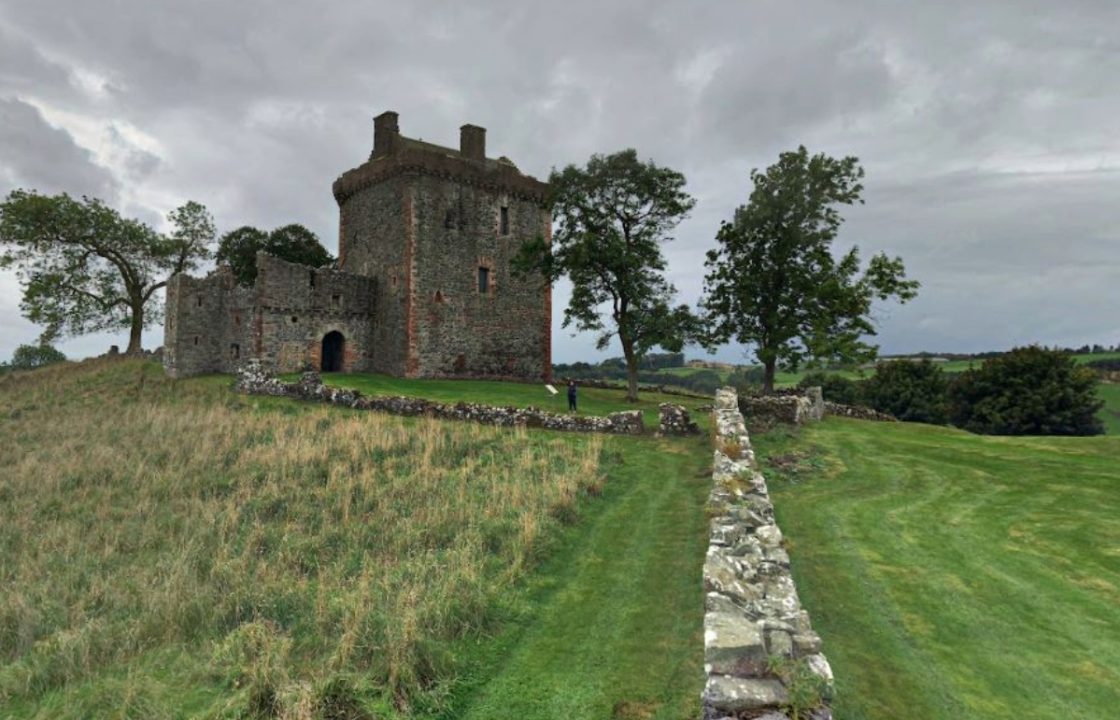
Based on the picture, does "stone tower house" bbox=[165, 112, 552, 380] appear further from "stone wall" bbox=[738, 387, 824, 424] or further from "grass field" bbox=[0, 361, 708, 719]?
"stone wall" bbox=[738, 387, 824, 424]

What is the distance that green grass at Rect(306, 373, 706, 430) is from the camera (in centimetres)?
2812

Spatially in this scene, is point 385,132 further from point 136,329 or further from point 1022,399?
point 1022,399

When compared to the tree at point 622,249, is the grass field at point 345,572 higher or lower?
lower

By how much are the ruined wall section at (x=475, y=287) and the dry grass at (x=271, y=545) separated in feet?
45.4

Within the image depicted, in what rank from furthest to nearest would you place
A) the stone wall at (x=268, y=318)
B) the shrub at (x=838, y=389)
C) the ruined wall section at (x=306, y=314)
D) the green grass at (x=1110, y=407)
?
1. the shrub at (x=838, y=389)
2. the green grass at (x=1110, y=407)
3. the stone wall at (x=268, y=318)
4. the ruined wall section at (x=306, y=314)

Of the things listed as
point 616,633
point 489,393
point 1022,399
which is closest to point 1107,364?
point 1022,399

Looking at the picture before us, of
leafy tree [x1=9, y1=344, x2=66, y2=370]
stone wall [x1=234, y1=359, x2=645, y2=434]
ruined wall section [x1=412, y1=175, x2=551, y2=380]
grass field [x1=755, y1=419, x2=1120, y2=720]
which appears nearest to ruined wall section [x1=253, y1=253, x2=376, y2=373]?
ruined wall section [x1=412, y1=175, x2=551, y2=380]

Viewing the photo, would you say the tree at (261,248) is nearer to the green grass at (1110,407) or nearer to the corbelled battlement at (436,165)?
the corbelled battlement at (436,165)

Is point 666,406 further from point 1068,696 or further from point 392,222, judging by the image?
point 392,222

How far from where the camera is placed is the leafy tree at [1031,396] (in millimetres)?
41594

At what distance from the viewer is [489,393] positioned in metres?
31.5

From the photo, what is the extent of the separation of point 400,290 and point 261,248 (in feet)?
59.8

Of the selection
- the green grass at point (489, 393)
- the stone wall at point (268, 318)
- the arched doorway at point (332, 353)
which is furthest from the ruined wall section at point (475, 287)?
the arched doorway at point (332, 353)

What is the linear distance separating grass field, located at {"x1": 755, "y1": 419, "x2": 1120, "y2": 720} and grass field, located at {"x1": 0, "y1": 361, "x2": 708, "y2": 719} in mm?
2062
